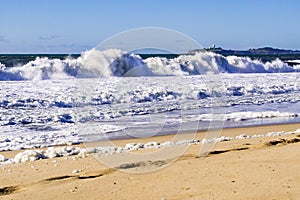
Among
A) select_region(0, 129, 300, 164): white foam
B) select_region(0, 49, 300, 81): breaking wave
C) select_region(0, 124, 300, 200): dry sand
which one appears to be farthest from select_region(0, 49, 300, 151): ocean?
select_region(0, 124, 300, 200): dry sand

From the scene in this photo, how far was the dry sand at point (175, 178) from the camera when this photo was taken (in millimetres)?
5473

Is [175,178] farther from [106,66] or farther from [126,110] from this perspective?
[106,66]

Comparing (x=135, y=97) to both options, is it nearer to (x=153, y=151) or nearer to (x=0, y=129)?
(x=0, y=129)

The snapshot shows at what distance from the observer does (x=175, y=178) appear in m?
6.09

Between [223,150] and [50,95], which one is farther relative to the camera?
[50,95]

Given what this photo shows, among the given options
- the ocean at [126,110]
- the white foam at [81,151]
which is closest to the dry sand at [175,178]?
the white foam at [81,151]

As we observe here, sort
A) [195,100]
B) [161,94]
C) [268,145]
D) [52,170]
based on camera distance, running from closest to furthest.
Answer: [52,170] → [268,145] → [195,100] → [161,94]

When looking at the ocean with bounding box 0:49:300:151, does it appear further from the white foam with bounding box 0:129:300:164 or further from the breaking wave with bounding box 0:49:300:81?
the white foam with bounding box 0:129:300:164

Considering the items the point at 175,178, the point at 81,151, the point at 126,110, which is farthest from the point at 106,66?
the point at 175,178

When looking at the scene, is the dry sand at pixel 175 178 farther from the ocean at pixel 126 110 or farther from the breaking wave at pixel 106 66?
the breaking wave at pixel 106 66

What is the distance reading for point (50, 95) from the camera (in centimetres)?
2009

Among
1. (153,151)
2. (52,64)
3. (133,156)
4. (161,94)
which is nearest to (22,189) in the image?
(133,156)

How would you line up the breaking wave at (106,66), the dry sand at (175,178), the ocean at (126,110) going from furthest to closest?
the breaking wave at (106,66) < the ocean at (126,110) < the dry sand at (175,178)

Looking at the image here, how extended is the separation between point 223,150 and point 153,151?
106cm
